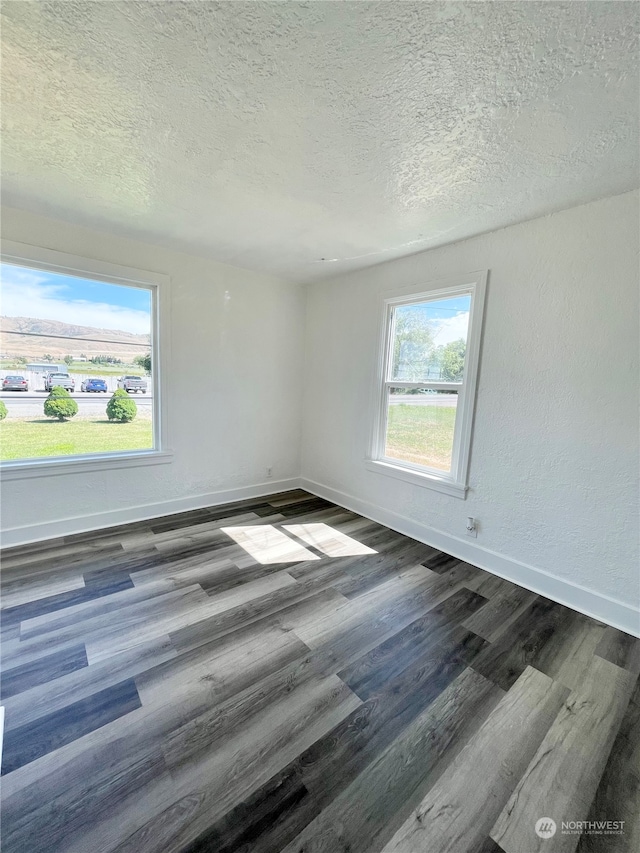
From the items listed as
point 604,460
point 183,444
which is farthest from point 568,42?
point 183,444

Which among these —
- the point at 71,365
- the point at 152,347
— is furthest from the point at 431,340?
the point at 71,365

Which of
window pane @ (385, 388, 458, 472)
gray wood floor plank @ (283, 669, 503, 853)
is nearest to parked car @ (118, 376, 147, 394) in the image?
window pane @ (385, 388, 458, 472)

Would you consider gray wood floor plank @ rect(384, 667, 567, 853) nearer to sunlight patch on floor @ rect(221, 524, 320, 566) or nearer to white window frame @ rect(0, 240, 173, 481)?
sunlight patch on floor @ rect(221, 524, 320, 566)

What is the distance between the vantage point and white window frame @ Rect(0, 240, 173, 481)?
2598 millimetres

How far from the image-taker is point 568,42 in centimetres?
110

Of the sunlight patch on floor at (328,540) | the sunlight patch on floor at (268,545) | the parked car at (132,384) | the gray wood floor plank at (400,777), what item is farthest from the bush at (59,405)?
the gray wood floor plank at (400,777)

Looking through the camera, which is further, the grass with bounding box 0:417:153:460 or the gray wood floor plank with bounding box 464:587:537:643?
the grass with bounding box 0:417:153:460

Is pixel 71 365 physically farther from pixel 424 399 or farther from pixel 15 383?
pixel 424 399

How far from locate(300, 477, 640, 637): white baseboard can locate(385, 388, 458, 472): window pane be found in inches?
22.7

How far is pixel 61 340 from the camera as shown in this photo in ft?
9.26

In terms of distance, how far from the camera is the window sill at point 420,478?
276cm

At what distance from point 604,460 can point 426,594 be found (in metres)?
1.38

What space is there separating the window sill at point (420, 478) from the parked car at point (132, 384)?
2301 mm

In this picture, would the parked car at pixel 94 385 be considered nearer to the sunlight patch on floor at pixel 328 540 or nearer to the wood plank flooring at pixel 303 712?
the wood plank flooring at pixel 303 712
